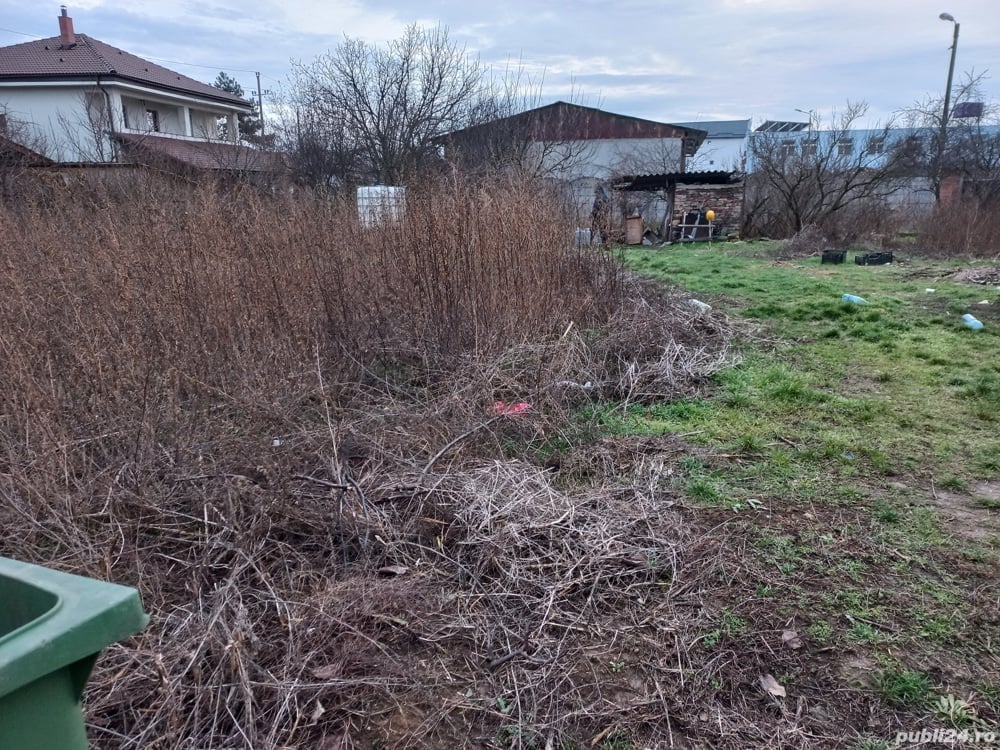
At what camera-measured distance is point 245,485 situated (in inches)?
105

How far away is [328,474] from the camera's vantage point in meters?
2.96

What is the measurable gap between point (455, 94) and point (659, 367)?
12397mm

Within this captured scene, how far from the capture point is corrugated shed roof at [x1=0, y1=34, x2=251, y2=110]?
71.9ft

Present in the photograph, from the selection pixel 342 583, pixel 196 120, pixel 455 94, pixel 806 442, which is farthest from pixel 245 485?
pixel 196 120

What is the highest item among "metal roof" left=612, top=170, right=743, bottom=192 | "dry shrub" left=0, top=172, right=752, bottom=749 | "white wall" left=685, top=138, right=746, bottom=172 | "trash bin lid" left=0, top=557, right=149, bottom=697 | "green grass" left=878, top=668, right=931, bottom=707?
"white wall" left=685, top=138, right=746, bottom=172

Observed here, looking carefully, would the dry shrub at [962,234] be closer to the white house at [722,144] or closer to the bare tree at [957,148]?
the bare tree at [957,148]

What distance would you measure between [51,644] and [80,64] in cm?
2901

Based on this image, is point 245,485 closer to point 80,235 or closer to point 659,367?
point 659,367

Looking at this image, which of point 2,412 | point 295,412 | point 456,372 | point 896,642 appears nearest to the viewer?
point 896,642

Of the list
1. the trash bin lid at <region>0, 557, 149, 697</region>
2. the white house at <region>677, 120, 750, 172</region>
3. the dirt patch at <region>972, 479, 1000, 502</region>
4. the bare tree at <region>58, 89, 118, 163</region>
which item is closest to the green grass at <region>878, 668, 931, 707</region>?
the dirt patch at <region>972, 479, 1000, 502</region>

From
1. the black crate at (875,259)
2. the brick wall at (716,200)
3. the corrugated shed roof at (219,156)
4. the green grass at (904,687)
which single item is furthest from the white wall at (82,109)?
the green grass at (904,687)

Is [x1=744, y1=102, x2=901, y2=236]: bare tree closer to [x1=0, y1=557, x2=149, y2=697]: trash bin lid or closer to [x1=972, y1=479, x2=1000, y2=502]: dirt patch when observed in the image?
[x1=972, y1=479, x2=1000, y2=502]: dirt patch

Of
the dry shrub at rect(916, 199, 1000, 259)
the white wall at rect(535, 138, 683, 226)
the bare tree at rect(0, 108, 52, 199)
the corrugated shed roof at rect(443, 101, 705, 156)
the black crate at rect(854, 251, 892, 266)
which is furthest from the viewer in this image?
the white wall at rect(535, 138, 683, 226)

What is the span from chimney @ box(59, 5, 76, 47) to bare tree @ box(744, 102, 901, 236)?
1042 inches
